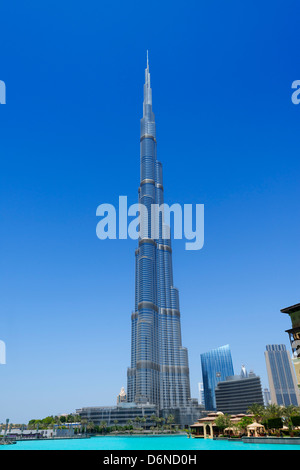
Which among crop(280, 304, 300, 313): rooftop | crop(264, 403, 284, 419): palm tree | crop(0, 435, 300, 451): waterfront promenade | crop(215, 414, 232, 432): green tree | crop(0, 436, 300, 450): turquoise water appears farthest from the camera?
crop(215, 414, 232, 432): green tree

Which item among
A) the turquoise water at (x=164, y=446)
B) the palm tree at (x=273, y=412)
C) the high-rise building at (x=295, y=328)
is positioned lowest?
the turquoise water at (x=164, y=446)

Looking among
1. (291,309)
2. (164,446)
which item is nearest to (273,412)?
(164,446)

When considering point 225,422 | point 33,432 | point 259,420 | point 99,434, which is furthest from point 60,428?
point 259,420

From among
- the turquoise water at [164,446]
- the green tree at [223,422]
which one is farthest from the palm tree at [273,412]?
the green tree at [223,422]

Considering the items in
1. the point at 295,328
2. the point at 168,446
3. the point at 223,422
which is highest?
the point at 295,328

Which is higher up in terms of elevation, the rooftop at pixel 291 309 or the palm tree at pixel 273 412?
the rooftop at pixel 291 309

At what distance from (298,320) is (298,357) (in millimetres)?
6596

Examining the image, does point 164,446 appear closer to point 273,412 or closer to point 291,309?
point 273,412

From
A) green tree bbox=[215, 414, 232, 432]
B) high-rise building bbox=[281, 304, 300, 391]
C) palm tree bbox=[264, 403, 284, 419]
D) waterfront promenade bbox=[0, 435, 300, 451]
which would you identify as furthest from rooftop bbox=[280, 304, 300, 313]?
green tree bbox=[215, 414, 232, 432]

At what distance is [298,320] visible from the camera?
63.5 metres

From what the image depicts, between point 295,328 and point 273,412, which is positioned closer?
point 295,328

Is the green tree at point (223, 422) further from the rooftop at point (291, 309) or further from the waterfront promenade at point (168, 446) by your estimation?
the rooftop at point (291, 309)

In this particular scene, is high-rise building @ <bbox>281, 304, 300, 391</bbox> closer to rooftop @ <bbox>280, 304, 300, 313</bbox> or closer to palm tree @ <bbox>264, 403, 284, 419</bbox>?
rooftop @ <bbox>280, 304, 300, 313</bbox>
